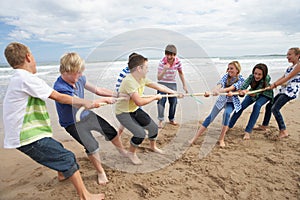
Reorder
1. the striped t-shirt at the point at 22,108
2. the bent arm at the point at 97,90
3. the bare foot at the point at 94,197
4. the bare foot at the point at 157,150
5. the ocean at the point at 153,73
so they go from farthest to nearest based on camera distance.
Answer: the ocean at the point at 153,73
the bare foot at the point at 157,150
the bent arm at the point at 97,90
the bare foot at the point at 94,197
the striped t-shirt at the point at 22,108

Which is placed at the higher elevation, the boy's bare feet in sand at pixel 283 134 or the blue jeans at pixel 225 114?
the blue jeans at pixel 225 114

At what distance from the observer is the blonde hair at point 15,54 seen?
2.11 m

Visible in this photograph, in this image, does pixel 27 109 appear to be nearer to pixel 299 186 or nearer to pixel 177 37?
pixel 177 37

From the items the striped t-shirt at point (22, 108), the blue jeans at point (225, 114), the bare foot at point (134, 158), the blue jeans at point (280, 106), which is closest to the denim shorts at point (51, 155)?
the striped t-shirt at point (22, 108)

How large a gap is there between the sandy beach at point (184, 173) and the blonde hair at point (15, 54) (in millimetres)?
1521

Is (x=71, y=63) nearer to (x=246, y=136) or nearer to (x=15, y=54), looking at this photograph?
(x=15, y=54)

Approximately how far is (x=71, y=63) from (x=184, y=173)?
193cm

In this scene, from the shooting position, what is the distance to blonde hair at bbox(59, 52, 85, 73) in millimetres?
2490

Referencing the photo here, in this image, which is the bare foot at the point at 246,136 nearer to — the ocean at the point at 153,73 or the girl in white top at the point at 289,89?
the girl in white top at the point at 289,89

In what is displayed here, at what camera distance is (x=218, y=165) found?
3.16 metres

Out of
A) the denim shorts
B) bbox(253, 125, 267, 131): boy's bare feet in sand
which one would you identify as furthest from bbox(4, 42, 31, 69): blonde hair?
bbox(253, 125, 267, 131): boy's bare feet in sand

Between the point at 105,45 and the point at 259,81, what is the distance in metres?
2.93

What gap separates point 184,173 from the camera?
2.97m

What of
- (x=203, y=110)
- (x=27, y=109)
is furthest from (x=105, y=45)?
(x=203, y=110)
